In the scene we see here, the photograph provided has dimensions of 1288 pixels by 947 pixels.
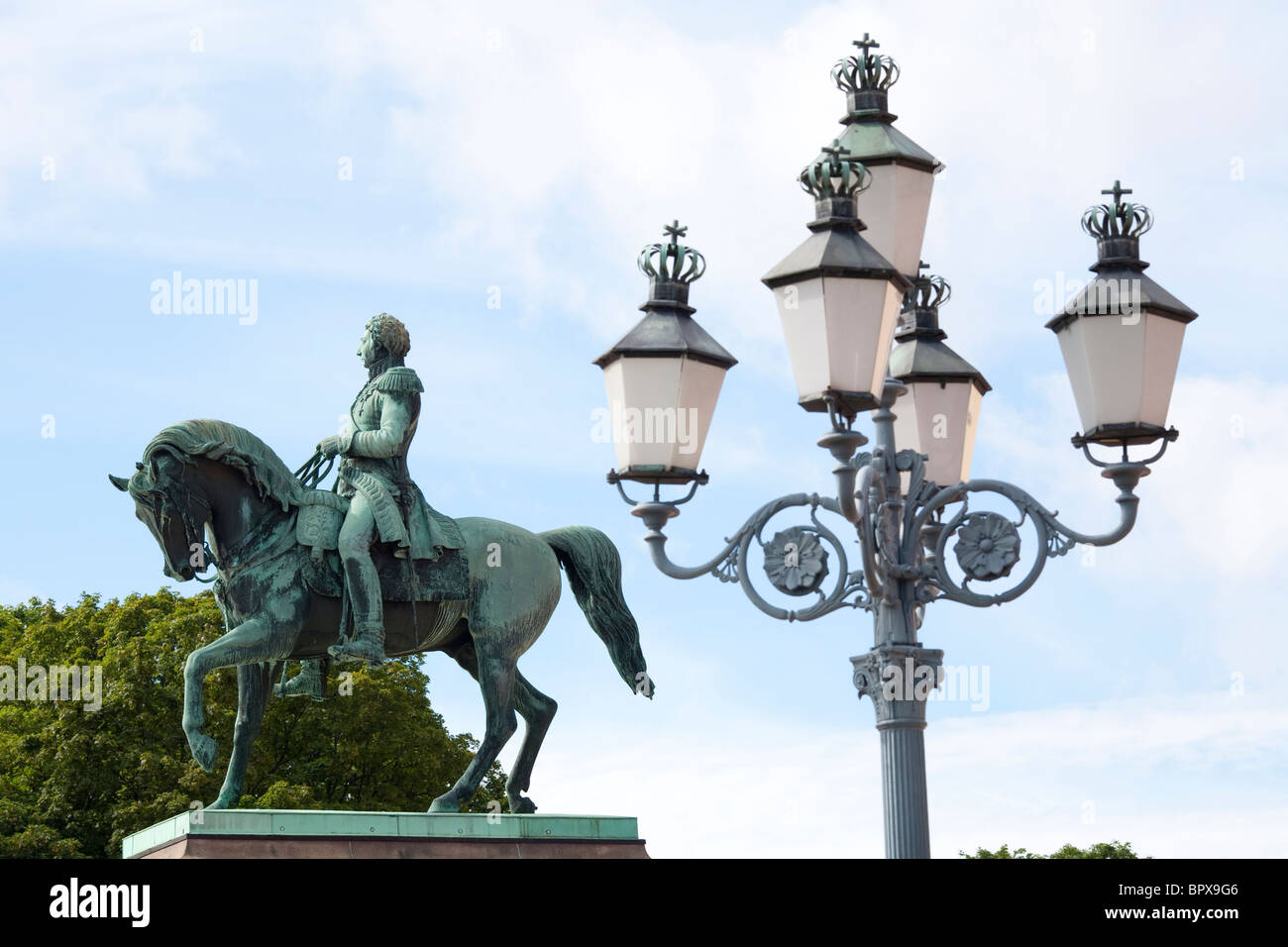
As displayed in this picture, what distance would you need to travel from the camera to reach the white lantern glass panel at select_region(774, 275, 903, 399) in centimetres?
1073

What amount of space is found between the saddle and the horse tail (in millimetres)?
878

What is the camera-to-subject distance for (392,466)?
13.4 m

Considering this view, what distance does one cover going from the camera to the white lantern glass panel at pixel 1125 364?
37.9ft

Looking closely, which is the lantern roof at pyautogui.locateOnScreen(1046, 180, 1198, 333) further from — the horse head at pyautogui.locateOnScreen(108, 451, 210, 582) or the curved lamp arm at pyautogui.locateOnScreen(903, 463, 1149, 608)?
the horse head at pyautogui.locateOnScreen(108, 451, 210, 582)

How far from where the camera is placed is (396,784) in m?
32.6

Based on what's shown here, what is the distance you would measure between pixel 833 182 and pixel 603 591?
3791mm

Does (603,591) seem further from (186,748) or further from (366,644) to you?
(186,748)

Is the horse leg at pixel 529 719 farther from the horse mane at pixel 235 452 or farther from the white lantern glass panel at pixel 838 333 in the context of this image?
the white lantern glass panel at pixel 838 333

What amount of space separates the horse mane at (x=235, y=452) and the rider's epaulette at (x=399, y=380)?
77cm

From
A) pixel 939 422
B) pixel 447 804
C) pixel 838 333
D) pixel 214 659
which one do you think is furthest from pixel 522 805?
pixel 838 333

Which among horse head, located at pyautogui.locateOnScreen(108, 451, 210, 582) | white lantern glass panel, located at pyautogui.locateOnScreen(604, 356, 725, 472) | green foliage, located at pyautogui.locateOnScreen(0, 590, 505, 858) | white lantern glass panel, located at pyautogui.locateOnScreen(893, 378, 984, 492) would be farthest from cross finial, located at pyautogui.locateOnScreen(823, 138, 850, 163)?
green foliage, located at pyautogui.locateOnScreen(0, 590, 505, 858)

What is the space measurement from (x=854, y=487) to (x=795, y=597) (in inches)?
36.6
